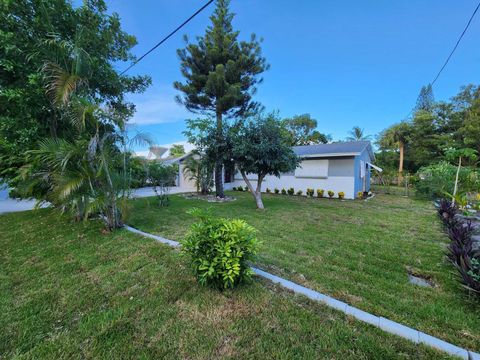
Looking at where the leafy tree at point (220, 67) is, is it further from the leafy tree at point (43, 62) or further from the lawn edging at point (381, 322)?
the lawn edging at point (381, 322)

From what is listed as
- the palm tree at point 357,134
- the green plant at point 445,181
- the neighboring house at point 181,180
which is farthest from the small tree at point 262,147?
the palm tree at point 357,134

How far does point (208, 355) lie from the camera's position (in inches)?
66.0

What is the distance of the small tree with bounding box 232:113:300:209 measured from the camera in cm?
701

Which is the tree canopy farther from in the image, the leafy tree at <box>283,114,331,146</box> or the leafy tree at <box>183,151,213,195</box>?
the leafy tree at <box>183,151,213,195</box>

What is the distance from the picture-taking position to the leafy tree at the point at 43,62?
4395 millimetres

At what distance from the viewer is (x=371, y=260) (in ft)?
11.5

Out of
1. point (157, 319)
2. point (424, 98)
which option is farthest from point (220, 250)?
point (424, 98)

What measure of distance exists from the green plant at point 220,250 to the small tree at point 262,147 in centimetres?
461

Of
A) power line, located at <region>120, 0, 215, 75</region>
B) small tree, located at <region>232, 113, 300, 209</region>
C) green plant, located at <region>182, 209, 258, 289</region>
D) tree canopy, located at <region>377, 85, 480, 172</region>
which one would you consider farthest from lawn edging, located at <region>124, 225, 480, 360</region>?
tree canopy, located at <region>377, 85, 480, 172</region>

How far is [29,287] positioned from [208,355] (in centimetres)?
275

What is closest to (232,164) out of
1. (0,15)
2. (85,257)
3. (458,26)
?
(85,257)

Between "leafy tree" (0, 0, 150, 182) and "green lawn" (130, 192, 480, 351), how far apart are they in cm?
335

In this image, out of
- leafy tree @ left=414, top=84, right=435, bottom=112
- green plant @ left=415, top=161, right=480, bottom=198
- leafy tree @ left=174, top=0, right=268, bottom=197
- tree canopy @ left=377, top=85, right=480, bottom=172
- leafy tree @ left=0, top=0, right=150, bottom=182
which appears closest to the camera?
leafy tree @ left=0, top=0, right=150, bottom=182

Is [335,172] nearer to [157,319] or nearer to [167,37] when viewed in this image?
[167,37]
